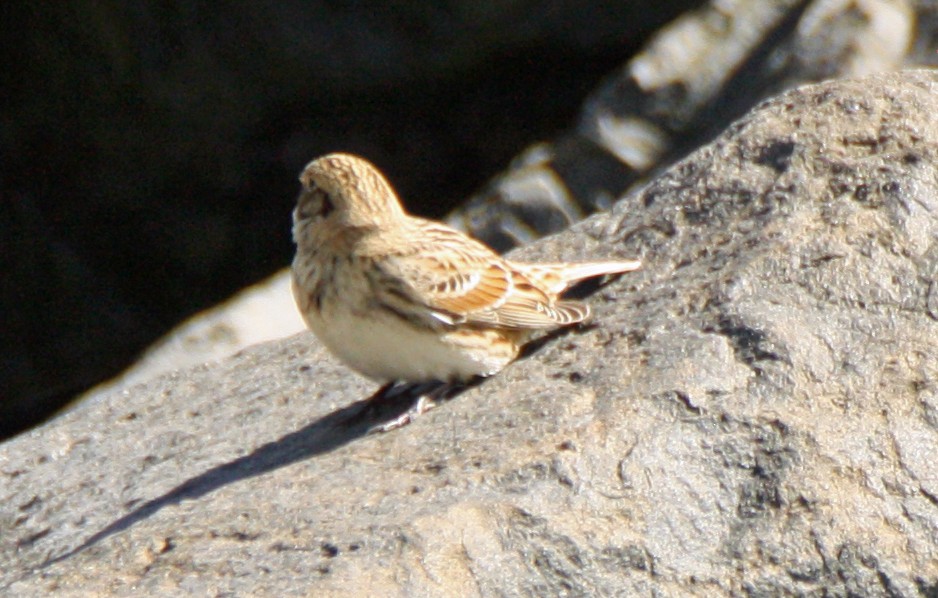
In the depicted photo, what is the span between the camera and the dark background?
9602mm

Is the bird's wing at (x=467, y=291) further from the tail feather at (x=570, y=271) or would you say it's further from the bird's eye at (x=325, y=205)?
the bird's eye at (x=325, y=205)

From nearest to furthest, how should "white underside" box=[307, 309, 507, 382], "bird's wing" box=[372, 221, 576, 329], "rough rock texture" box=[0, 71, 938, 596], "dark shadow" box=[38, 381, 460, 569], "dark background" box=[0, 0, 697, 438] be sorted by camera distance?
1. "rough rock texture" box=[0, 71, 938, 596]
2. "dark shadow" box=[38, 381, 460, 569]
3. "white underside" box=[307, 309, 507, 382]
4. "bird's wing" box=[372, 221, 576, 329]
5. "dark background" box=[0, 0, 697, 438]

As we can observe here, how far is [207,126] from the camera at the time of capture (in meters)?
10.1

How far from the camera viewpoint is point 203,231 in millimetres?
10242

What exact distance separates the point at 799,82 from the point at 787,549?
440 centimetres

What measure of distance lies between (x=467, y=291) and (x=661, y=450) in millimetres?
1312

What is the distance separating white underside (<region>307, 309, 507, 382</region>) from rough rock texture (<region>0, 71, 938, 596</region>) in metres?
0.15

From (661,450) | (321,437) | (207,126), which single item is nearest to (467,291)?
(321,437)

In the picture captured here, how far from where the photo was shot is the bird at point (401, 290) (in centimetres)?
572

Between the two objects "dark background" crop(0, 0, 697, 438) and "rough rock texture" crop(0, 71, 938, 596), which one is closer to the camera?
"rough rock texture" crop(0, 71, 938, 596)

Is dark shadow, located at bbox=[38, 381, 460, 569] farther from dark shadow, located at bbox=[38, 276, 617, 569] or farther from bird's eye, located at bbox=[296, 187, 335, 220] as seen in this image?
bird's eye, located at bbox=[296, 187, 335, 220]

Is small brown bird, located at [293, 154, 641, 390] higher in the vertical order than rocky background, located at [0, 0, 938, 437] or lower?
lower

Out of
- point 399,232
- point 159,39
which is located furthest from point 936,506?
point 159,39

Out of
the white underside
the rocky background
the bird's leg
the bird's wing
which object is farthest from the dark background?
the white underside
